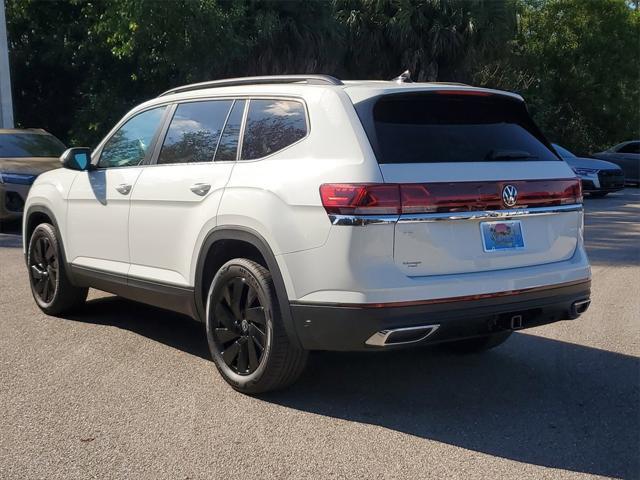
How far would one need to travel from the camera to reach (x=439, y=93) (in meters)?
4.55

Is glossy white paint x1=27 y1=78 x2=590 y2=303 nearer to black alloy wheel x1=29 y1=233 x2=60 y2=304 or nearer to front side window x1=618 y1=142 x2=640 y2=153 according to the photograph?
black alloy wheel x1=29 y1=233 x2=60 y2=304

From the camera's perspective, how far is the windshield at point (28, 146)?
13.1m

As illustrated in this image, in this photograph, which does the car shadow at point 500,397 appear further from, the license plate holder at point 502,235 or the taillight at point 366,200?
the taillight at point 366,200

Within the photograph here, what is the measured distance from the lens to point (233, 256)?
4895mm

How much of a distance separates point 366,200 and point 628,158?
22629mm

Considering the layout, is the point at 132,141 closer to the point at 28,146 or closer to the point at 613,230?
the point at 28,146

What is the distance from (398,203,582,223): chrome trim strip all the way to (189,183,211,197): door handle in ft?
4.62

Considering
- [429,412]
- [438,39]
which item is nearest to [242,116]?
[429,412]

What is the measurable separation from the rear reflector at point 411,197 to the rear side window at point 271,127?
58cm

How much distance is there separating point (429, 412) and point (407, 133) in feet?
5.13

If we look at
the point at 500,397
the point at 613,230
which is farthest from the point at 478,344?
the point at 613,230

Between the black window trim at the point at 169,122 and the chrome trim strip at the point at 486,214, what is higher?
the black window trim at the point at 169,122

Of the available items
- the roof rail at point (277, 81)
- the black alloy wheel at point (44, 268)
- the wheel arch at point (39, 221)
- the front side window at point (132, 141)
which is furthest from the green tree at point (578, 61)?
the roof rail at point (277, 81)

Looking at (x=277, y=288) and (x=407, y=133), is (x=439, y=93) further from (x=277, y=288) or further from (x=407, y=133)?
(x=277, y=288)
